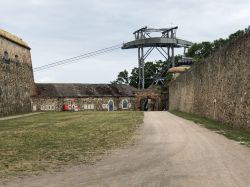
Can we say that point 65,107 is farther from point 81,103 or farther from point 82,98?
point 82,98

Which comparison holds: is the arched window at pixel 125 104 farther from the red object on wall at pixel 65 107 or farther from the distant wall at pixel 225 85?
the distant wall at pixel 225 85

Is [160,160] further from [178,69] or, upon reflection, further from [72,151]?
[178,69]

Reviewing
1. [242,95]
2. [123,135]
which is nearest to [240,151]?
[123,135]

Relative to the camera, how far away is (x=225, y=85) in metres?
23.7

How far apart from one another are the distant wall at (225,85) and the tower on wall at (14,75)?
60.2 feet

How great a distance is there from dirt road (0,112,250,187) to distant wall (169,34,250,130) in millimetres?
7286

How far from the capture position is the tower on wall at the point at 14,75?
42.7m

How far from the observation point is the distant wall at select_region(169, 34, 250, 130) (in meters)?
19.7

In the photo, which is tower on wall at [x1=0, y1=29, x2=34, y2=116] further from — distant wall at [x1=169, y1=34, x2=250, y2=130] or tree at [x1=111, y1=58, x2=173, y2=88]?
tree at [x1=111, y1=58, x2=173, y2=88]

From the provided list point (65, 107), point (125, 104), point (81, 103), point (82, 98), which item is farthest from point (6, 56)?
point (125, 104)

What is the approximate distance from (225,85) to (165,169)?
15645 millimetres

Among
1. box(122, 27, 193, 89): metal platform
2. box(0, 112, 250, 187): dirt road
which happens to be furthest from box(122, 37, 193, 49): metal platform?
box(0, 112, 250, 187): dirt road

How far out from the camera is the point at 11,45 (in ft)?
154

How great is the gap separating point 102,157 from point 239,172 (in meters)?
3.75
